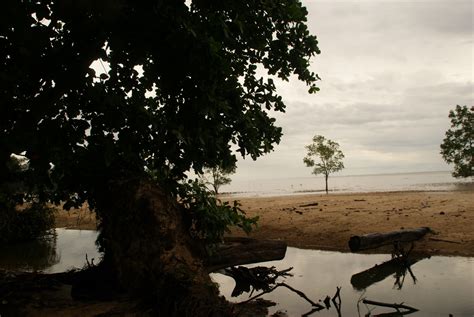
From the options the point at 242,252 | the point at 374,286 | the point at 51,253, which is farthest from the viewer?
the point at 51,253

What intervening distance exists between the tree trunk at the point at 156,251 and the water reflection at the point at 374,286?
3322 millimetres

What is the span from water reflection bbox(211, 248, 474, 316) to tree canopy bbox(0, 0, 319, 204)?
4.17 meters

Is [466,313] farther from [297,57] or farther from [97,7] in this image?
[97,7]

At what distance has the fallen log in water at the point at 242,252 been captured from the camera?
9102mm

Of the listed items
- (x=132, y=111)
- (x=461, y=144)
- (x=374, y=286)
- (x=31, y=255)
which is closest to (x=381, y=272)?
(x=374, y=286)

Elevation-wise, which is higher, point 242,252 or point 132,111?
point 132,111

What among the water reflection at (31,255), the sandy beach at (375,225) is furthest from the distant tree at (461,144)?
the water reflection at (31,255)

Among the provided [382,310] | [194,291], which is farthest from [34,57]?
[382,310]

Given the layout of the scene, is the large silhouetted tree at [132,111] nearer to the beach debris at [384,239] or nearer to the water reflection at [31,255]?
the beach debris at [384,239]

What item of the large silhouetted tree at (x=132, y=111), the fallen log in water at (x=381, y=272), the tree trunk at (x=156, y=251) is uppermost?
the large silhouetted tree at (x=132, y=111)

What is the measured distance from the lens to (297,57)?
8422mm

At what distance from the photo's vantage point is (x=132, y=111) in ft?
22.1

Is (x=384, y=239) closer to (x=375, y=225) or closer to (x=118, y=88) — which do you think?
(x=375, y=225)

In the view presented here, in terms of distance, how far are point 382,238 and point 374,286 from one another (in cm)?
309
